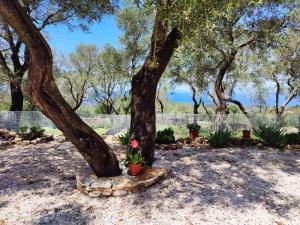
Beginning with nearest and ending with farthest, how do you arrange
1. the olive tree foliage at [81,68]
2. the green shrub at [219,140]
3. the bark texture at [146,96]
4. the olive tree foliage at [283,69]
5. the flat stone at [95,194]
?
1. the flat stone at [95,194]
2. the bark texture at [146,96]
3. the green shrub at [219,140]
4. the olive tree foliage at [283,69]
5. the olive tree foliage at [81,68]

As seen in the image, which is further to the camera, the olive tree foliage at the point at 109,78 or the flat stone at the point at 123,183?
the olive tree foliage at the point at 109,78

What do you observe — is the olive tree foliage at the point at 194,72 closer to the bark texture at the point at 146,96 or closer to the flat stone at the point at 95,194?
the bark texture at the point at 146,96

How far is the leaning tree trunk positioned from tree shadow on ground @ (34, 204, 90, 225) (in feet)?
3.12

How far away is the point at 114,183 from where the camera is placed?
5.34 metres

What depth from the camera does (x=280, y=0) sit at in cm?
582

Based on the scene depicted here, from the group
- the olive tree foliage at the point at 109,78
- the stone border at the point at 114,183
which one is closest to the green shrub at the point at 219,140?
the stone border at the point at 114,183

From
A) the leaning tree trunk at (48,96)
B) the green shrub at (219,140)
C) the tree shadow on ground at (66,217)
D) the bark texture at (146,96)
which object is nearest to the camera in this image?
the leaning tree trunk at (48,96)

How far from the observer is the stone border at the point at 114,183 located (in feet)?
17.2

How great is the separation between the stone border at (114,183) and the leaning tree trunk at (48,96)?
233mm

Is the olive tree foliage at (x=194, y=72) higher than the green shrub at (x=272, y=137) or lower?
higher

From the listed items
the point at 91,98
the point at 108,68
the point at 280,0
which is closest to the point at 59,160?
the point at 280,0

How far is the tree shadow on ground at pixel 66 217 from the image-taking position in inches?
174

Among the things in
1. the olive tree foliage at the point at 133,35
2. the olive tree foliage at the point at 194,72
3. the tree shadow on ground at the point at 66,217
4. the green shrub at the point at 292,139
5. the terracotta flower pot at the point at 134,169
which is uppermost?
the olive tree foliage at the point at 133,35

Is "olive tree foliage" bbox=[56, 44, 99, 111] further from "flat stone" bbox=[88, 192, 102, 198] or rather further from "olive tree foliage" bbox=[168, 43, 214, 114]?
"flat stone" bbox=[88, 192, 102, 198]
